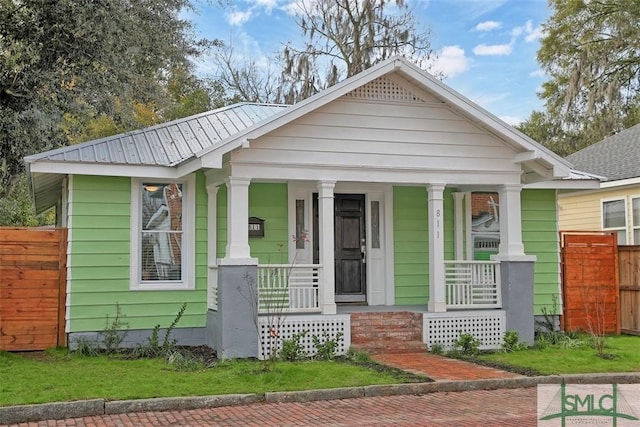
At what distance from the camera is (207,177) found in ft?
39.9

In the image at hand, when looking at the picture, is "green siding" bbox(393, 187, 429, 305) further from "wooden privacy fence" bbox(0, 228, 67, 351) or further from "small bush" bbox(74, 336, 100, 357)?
"wooden privacy fence" bbox(0, 228, 67, 351)

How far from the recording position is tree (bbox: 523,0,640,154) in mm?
30344

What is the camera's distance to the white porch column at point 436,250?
11930 millimetres

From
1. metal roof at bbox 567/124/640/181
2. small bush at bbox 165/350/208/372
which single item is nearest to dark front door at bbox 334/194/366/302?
small bush at bbox 165/350/208/372

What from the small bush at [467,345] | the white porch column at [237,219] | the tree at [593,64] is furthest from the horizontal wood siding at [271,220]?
the tree at [593,64]

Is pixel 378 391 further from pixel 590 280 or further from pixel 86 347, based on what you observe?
pixel 590 280

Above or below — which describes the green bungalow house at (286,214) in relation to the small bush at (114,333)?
above

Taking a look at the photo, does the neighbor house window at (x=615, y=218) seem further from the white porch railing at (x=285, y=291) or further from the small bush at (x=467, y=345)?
the white porch railing at (x=285, y=291)

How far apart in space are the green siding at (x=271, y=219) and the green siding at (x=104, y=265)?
175cm

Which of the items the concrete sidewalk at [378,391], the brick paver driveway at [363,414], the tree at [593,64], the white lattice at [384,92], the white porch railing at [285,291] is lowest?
the brick paver driveway at [363,414]

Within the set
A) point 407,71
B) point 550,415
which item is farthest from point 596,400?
point 407,71

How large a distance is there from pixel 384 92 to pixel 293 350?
4525mm

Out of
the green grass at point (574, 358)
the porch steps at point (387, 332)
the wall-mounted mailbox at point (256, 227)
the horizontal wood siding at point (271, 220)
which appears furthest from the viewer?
the horizontal wood siding at point (271, 220)

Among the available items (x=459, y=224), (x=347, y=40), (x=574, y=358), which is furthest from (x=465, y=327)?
(x=347, y=40)
